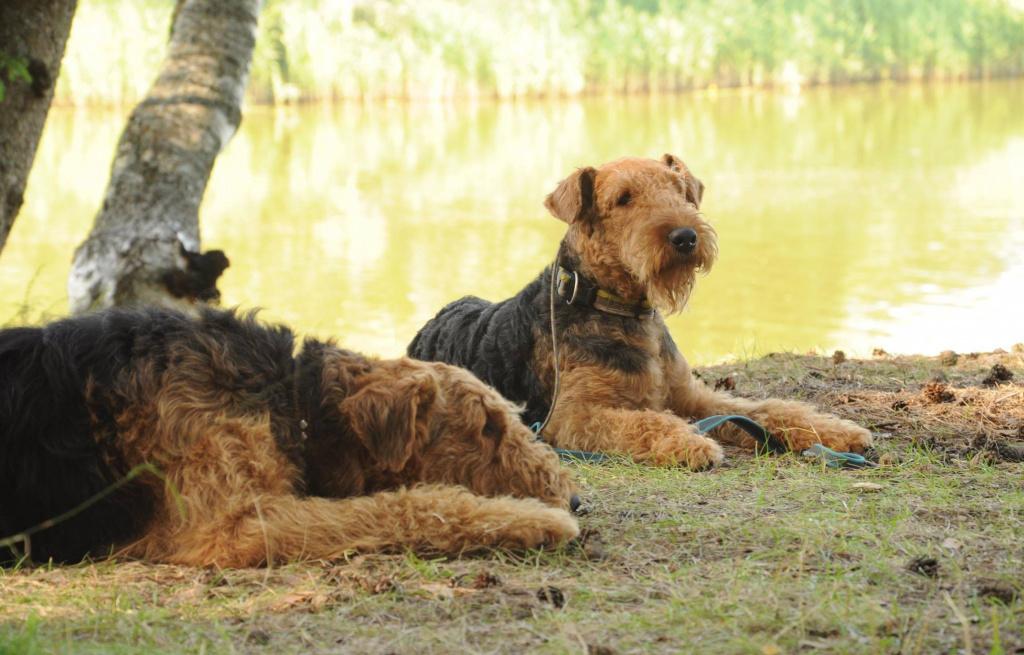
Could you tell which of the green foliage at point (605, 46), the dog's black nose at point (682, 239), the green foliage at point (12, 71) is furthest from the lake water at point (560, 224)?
the green foliage at point (605, 46)

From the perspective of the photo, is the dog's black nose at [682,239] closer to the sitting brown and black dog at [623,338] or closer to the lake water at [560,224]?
the sitting brown and black dog at [623,338]

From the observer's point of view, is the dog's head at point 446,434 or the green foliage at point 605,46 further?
the green foliage at point 605,46

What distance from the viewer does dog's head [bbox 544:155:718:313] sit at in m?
5.57

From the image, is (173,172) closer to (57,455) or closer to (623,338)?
(623,338)

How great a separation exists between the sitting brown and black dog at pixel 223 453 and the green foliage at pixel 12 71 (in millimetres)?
1454

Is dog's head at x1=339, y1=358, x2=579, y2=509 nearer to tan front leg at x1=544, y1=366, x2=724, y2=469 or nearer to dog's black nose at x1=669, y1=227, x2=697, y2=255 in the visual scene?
tan front leg at x1=544, y1=366, x2=724, y2=469

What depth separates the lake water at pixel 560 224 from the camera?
12992 mm

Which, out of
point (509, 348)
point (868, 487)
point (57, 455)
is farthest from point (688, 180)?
point (57, 455)

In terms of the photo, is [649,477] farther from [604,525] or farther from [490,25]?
[490,25]

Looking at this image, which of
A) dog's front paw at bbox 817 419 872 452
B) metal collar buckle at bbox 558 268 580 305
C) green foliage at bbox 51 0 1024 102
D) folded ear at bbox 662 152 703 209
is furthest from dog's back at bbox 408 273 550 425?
green foliage at bbox 51 0 1024 102

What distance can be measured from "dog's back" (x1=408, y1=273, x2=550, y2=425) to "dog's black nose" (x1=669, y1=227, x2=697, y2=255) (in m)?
0.84

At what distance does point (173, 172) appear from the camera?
27.1 ft

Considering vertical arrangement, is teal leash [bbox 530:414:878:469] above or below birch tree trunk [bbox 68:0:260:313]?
below

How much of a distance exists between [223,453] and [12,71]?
2.28 meters
